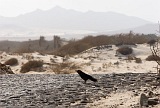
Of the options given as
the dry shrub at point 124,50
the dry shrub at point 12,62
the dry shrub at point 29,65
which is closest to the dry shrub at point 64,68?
the dry shrub at point 29,65

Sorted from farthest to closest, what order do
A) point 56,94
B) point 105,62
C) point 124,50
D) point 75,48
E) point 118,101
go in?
point 75,48
point 124,50
point 105,62
point 56,94
point 118,101

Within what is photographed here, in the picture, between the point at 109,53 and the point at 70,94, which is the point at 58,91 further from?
the point at 109,53

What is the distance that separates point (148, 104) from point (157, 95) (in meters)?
1.28

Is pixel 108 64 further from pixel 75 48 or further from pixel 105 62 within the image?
pixel 75 48

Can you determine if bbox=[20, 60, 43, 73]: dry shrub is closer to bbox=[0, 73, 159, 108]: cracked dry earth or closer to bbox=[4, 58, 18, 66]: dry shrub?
bbox=[4, 58, 18, 66]: dry shrub

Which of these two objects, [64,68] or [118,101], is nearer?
[118,101]

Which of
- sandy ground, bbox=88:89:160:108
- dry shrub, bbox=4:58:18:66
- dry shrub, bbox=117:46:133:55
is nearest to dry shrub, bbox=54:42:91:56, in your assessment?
dry shrub, bbox=117:46:133:55

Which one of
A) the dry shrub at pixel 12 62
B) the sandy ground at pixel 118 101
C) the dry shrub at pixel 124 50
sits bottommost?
the dry shrub at pixel 12 62

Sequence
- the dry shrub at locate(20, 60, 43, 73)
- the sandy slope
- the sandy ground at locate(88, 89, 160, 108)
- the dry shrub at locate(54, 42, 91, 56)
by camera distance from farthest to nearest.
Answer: the dry shrub at locate(54, 42, 91, 56) → the dry shrub at locate(20, 60, 43, 73) → the sandy slope → the sandy ground at locate(88, 89, 160, 108)

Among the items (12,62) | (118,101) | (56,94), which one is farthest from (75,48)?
(118,101)

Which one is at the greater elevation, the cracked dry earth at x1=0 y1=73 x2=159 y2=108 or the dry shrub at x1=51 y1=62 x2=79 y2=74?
the cracked dry earth at x1=0 y1=73 x2=159 y2=108

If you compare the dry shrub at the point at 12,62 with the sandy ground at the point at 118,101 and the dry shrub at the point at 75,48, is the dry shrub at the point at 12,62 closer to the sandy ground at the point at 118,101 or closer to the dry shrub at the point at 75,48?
the dry shrub at the point at 75,48

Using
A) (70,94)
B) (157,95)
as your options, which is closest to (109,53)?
(70,94)

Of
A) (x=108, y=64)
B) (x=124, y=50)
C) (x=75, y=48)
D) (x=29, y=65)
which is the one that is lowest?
(x=29, y=65)
